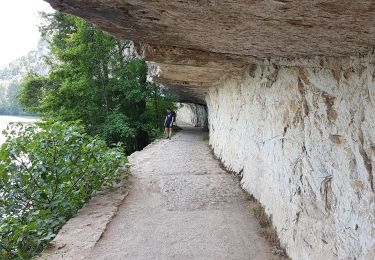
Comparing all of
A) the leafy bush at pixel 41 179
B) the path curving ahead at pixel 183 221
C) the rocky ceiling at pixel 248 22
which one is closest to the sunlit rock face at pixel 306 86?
the rocky ceiling at pixel 248 22

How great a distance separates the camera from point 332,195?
9.29ft

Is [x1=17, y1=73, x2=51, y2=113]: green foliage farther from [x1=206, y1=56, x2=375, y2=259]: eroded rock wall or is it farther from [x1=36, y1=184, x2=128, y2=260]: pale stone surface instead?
[x1=206, y1=56, x2=375, y2=259]: eroded rock wall

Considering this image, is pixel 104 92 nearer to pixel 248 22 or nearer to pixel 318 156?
pixel 318 156

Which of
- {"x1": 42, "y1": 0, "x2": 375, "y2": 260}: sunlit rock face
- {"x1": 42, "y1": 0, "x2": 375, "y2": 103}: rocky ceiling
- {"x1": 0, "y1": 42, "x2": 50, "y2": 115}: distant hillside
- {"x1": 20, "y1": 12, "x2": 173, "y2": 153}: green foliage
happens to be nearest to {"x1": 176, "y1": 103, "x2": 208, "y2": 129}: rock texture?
{"x1": 20, "y1": 12, "x2": 173, "y2": 153}: green foliage

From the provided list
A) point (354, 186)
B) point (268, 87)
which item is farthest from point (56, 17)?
point (354, 186)

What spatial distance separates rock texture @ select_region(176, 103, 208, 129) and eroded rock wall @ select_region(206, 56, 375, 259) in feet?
54.0

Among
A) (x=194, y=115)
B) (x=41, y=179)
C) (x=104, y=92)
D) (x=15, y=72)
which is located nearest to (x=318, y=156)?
(x=41, y=179)

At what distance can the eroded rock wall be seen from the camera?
2381 millimetres

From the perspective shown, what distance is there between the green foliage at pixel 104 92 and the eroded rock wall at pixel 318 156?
9050 millimetres

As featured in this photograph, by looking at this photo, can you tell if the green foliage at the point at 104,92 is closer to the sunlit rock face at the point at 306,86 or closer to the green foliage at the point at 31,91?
the green foliage at the point at 31,91

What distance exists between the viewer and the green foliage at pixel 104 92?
13.3 metres

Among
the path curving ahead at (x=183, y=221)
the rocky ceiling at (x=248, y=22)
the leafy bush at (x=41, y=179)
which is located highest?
the rocky ceiling at (x=248, y=22)

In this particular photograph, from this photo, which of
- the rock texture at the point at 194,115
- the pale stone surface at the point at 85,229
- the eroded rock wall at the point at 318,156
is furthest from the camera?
the rock texture at the point at 194,115

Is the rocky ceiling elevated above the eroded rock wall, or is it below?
above
